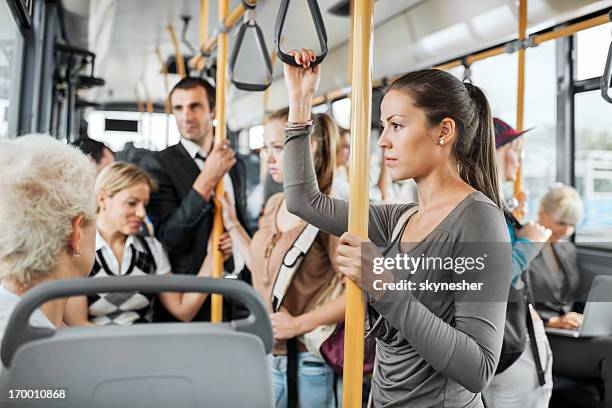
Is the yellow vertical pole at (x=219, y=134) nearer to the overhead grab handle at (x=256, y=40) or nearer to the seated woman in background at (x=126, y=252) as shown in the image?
the seated woman in background at (x=126, y=252)

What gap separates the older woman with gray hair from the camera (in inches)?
42.1

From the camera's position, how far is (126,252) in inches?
82.2

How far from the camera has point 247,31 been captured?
6.36 ft

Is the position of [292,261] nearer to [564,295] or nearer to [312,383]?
[312,383]

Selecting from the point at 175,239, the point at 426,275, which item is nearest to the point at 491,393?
the point at 426,275

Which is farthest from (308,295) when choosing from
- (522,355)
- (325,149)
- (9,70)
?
(9,70)

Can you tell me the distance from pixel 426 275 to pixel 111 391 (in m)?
0.56

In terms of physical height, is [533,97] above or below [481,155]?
above

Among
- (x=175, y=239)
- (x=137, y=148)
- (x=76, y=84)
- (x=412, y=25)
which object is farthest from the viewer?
(x=76, y=84)

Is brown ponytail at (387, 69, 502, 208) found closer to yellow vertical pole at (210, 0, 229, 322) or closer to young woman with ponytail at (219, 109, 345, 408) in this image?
young woman with ponytail at (219, 109, 345, 408)

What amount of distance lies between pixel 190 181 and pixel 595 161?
1462 mm

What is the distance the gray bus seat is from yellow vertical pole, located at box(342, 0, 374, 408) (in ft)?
1.03

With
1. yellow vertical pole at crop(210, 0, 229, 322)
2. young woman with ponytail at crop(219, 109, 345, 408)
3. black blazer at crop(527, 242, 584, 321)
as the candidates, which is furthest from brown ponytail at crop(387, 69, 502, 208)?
yellow vertical pole at crop(210, 0, 229, 322)

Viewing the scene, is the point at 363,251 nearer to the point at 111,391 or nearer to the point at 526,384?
the point at 111,391
